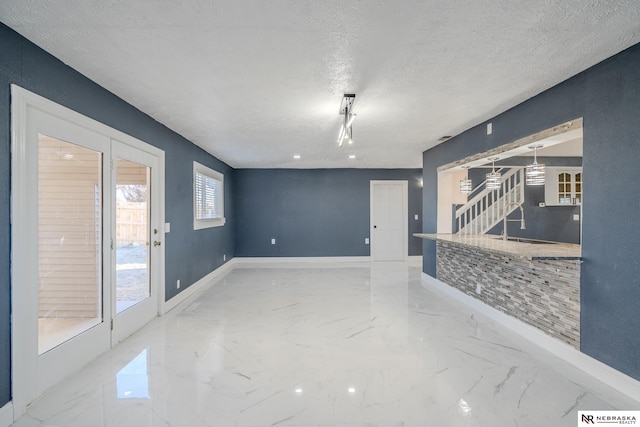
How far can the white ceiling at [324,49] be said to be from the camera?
5.74 ft

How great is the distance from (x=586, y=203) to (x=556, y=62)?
1099 millimetres

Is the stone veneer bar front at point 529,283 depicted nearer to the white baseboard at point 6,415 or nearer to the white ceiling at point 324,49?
the white ceiling at point 324,49

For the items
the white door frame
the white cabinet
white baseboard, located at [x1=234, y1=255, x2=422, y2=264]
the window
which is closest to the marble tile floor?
the white door frame

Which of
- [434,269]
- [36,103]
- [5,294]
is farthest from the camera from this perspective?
[434,269]

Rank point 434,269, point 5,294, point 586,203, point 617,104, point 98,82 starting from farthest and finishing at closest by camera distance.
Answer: point 434,269
point 98,82
point 586,203
point 617,104
point 5,294

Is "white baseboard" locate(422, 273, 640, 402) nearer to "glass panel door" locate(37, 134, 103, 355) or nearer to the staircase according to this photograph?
the staircase

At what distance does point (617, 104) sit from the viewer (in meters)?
2.28

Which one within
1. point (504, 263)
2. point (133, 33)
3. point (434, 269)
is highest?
point (133, 33)

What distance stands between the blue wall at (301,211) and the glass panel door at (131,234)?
14.2ft

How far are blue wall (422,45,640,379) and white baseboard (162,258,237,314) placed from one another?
14.5 ft

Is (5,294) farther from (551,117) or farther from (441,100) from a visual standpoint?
(551,117)

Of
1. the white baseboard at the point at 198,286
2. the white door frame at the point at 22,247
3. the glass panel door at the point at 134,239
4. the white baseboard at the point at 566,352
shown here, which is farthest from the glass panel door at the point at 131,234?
the white baseboard at the point at 566,352

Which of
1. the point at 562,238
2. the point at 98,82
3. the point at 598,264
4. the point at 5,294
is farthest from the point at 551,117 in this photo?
the point at 562,238

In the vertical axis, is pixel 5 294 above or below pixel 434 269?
above
